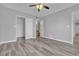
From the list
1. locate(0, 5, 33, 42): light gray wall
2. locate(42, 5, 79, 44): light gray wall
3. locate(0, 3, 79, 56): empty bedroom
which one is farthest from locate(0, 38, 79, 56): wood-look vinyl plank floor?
locate(42, 5, 79, 44): light gray wall

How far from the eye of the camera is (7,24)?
5668mm

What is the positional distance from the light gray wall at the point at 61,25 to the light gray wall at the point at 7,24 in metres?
3.27

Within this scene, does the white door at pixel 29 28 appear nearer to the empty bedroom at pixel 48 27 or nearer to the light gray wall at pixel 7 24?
the empty bedroom at pixel 48 27

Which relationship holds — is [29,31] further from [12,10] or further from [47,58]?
[47,58]

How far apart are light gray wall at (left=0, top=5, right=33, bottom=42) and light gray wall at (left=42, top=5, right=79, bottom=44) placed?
3.27m

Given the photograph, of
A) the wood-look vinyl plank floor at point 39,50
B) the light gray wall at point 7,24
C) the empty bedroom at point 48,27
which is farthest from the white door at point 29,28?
the wood-look vinyl plank floor at point 39,50

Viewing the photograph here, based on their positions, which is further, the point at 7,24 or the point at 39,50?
the point at 7,24

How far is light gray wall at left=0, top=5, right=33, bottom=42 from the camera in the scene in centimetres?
530

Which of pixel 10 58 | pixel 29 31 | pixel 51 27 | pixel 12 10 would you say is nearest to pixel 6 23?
pixel 12 10

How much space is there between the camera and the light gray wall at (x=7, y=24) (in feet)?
17.4

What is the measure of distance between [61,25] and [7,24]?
12.8 feet

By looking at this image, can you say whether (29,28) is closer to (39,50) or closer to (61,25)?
(61,25)

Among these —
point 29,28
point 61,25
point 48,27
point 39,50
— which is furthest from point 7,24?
point 48,27

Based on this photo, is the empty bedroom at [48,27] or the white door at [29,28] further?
the white door at [29,28]
